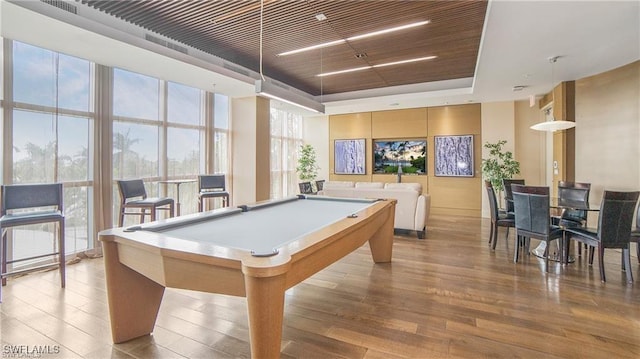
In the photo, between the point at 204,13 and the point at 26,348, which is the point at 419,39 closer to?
the point at 204,13

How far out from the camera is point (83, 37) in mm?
3385

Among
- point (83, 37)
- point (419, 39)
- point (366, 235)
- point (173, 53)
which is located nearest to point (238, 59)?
point (173, 53)

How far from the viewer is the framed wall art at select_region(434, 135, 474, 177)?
25.3 ft

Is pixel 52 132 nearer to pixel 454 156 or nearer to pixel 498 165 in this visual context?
pixel 454 156

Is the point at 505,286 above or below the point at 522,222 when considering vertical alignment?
below

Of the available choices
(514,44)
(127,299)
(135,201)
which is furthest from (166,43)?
(514,44)

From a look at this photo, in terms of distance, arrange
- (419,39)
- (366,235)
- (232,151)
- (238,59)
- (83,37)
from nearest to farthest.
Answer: (366,235) → (83,37) → (419,39) → (238,59) → (232,151)

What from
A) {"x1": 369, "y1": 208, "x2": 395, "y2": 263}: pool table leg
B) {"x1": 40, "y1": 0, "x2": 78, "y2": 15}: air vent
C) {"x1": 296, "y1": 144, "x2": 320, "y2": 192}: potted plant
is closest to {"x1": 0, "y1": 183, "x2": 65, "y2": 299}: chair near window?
{"x1": 40, "y1": 0, "x2": 78, "y2": 15}: air vent

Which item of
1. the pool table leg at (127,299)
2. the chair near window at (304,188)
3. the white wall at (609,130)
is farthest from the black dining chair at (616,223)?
the chair near window at (304,188)

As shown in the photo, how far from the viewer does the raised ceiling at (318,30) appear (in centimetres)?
347

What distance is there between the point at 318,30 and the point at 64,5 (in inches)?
112

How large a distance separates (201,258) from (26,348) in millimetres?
1702

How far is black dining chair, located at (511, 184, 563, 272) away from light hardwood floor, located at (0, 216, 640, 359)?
0.38m

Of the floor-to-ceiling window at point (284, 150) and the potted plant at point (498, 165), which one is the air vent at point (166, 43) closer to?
the floor-to-ceiling window at point (284, 150)
